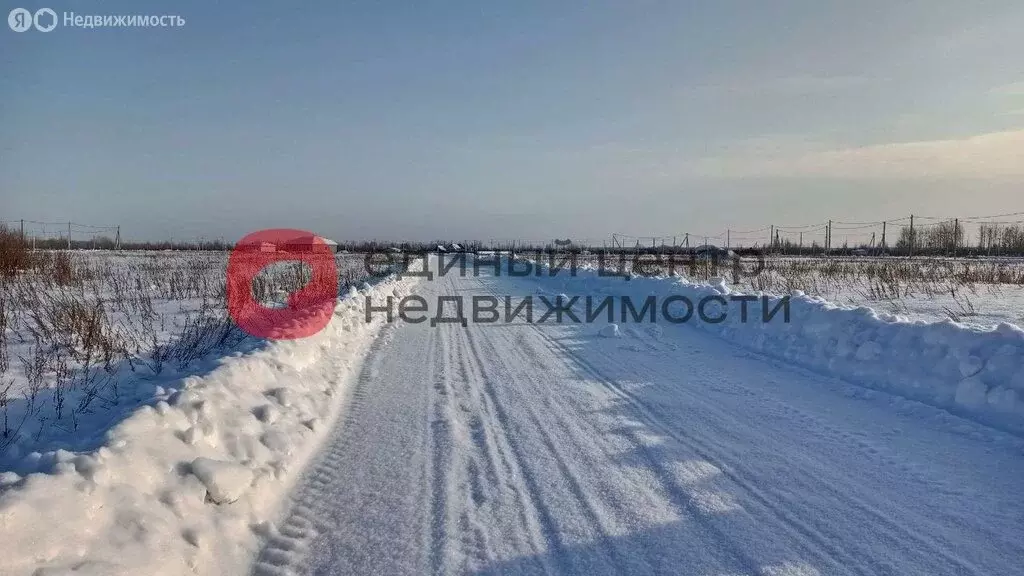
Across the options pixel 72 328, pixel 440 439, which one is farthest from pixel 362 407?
pixel 72 328

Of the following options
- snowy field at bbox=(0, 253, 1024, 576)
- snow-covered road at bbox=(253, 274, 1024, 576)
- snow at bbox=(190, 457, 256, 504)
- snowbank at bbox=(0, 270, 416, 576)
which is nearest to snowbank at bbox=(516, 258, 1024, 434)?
snowy field at bbox=(0, 253, 1024, 576)

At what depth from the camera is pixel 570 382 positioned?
23.3ft

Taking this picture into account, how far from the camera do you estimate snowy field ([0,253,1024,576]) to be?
10.1ft

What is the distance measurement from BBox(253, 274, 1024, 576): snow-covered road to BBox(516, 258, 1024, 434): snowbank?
0.37m

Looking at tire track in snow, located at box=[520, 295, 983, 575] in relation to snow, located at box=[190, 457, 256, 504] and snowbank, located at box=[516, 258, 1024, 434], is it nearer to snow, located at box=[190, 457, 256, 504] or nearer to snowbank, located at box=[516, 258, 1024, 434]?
snowbank, located at box=[516, 258, 1024, 434]

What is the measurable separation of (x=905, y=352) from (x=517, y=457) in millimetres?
4979

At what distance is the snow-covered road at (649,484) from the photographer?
3.17 metres

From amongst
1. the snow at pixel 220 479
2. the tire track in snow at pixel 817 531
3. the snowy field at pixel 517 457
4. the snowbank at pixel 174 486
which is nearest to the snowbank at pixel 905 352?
the snowy field at pixel 517 457

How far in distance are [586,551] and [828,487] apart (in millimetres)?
1929

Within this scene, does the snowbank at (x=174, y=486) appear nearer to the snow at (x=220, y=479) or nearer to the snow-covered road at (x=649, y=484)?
the snow at (x=220, y=479)

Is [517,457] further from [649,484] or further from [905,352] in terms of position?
[905,352]

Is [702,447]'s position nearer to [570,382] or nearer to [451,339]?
[570,382]

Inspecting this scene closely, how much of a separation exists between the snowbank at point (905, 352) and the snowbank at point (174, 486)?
600 cm

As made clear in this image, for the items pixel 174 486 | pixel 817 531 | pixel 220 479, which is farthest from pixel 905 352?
pixel 174 486
